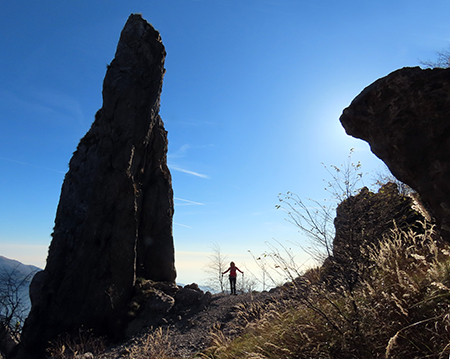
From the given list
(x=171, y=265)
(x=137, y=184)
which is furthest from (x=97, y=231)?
(x=171, y=265)

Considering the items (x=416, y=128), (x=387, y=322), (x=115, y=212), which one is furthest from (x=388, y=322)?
(x=115, y=212)

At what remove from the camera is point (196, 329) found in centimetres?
1258

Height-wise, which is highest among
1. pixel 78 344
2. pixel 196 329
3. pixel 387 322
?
pixel 387 322

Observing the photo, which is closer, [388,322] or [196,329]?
[388,322]

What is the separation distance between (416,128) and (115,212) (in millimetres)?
16252

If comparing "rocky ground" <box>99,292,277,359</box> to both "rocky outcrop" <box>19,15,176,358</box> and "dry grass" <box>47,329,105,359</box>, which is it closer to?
"dry grass" <box>47,329,105,359</box>

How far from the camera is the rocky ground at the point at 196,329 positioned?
9.94 metres

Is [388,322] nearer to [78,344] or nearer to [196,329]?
[196,329]

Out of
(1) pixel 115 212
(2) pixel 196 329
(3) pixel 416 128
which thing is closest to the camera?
(3) pixel 416 128

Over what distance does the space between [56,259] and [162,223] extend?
6.64m

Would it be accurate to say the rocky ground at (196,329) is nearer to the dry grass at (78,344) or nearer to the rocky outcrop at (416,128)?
the dry grass at (78,344)

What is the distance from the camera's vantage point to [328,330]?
154 inches

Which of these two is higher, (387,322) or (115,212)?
(115,212)

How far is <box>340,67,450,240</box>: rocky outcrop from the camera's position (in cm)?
412
